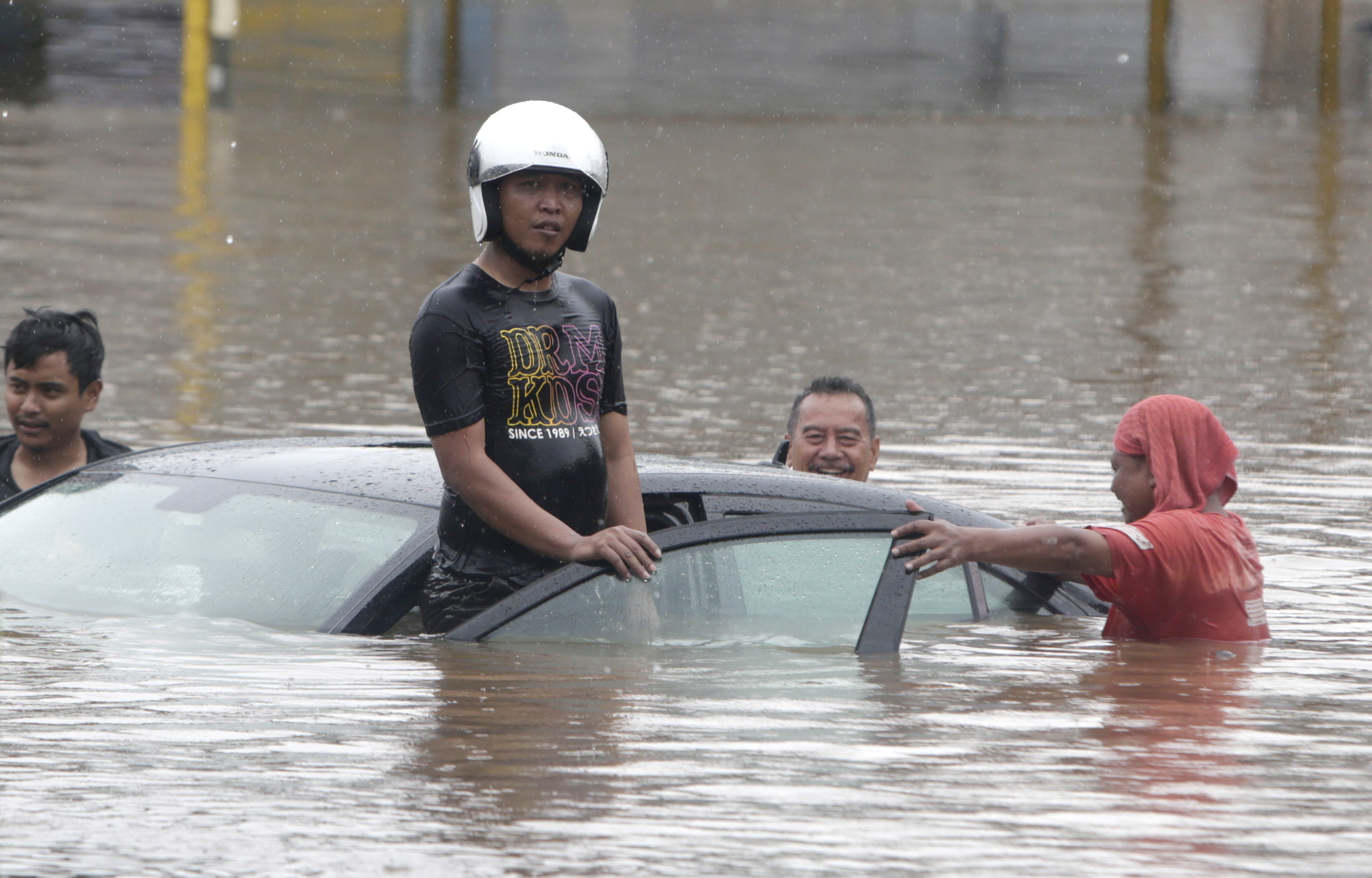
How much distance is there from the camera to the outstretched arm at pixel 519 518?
191 inches

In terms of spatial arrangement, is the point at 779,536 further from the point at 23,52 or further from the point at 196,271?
the point at 23,52

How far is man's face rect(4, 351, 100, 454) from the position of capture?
6926 mm

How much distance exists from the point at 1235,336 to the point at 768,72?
15.9 meters

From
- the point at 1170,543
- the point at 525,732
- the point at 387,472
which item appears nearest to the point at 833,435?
the point at 1170,543

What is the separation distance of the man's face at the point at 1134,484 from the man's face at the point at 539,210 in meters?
1.69

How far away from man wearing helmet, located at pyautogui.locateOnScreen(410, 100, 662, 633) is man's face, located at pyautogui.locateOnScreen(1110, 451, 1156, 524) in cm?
145

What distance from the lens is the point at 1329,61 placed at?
31.0m

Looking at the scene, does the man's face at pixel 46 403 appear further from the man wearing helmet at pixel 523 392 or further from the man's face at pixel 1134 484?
the man's face at pixel 1134 484

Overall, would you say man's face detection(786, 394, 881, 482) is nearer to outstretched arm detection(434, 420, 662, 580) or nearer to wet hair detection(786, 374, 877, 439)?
wet hair detection(786, 374, 877, 439)

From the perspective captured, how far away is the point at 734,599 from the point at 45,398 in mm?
2851

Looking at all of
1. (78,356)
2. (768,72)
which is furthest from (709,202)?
(78,356)

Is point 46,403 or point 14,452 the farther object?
point 14,452

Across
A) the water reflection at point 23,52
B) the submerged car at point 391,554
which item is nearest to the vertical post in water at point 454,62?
the water reflection at point 23,52

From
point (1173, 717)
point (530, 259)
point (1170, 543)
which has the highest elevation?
point (530, 259)
